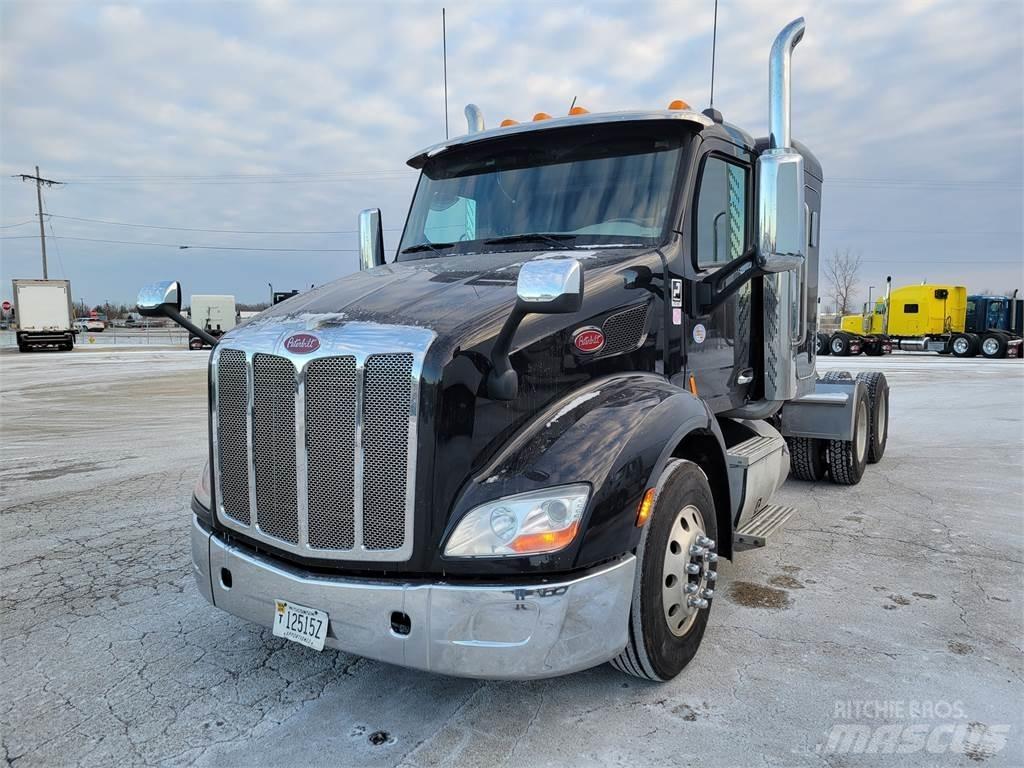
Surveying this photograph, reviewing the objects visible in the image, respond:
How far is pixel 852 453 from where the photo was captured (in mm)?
6289

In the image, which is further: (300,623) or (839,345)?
(839,345)

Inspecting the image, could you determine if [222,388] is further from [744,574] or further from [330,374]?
[744,574]

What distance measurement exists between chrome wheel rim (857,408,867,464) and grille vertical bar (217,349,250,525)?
17.9 feet

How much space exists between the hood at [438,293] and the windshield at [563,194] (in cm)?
16

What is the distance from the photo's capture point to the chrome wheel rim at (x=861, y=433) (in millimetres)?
6438

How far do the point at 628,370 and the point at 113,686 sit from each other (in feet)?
8.70

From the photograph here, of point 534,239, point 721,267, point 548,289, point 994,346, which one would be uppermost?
point 534,239

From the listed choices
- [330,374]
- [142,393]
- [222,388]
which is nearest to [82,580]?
[222,388]

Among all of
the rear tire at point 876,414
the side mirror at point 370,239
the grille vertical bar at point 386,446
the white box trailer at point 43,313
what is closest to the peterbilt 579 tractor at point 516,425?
the grille vertical bar at point 386,446

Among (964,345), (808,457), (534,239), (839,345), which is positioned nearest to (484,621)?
(534,239)

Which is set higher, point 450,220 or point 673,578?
point 450,220

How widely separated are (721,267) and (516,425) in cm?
188

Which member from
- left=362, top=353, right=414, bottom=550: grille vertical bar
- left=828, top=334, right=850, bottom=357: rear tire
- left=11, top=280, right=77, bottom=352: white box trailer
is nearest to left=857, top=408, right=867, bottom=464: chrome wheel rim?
left=362, top=353, right=414, bottom=550: grille vertical bar

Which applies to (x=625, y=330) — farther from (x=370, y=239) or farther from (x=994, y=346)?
(x=994, y=346)
